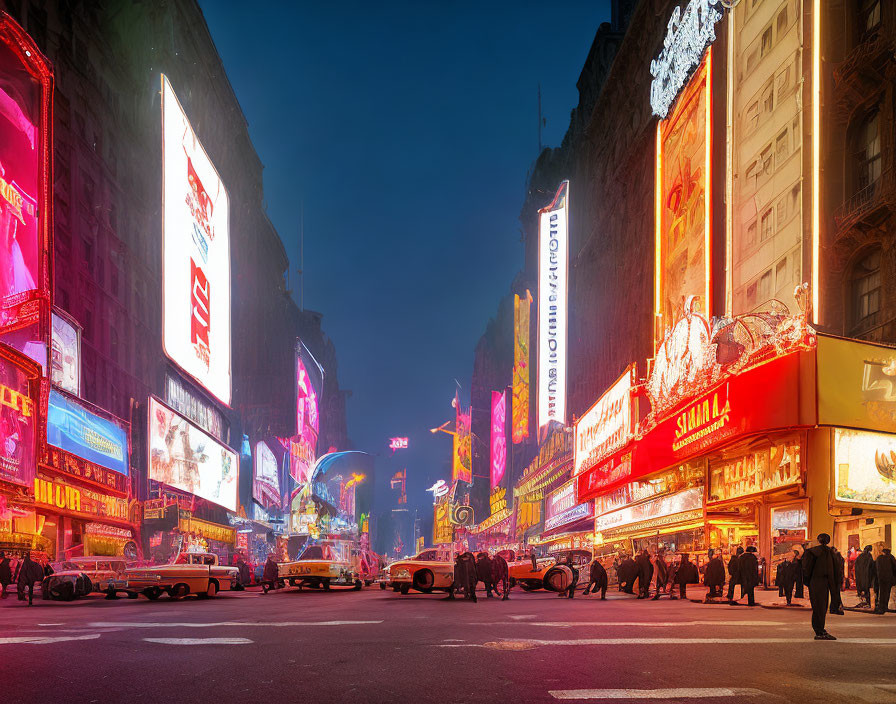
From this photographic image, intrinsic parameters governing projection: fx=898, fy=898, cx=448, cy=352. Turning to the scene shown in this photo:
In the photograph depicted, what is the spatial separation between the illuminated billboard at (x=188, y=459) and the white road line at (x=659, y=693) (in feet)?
144

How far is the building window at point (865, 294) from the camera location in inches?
981

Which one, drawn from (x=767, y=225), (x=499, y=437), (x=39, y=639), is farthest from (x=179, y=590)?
(x=499, y=437)

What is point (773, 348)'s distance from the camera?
79.9ft

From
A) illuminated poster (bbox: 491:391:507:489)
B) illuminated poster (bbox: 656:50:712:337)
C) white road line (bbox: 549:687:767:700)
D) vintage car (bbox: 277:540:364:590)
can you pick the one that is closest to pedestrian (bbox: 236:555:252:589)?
vintage car (bbox: 277:540:364:590)

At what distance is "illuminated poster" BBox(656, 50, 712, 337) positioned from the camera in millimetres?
33878

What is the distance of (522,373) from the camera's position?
81250mm

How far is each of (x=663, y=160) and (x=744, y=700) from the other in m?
36.3

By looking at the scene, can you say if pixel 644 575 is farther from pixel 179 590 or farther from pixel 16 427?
pixel 16 427

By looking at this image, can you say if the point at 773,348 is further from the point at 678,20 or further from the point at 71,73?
the point at 71,73

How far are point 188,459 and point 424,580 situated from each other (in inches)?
1269

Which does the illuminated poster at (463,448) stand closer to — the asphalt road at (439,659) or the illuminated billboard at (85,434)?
the illuminated billboard at (85,434)

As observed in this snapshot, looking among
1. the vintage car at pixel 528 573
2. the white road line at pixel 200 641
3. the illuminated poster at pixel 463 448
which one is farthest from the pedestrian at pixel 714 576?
the illuminated poster at pixel 463 448

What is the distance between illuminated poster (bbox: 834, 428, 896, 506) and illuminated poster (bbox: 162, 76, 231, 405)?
124ft

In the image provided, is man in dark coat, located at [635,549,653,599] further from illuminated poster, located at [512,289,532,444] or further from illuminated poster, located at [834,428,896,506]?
illuminated poster, located at [512,289,532,444]
